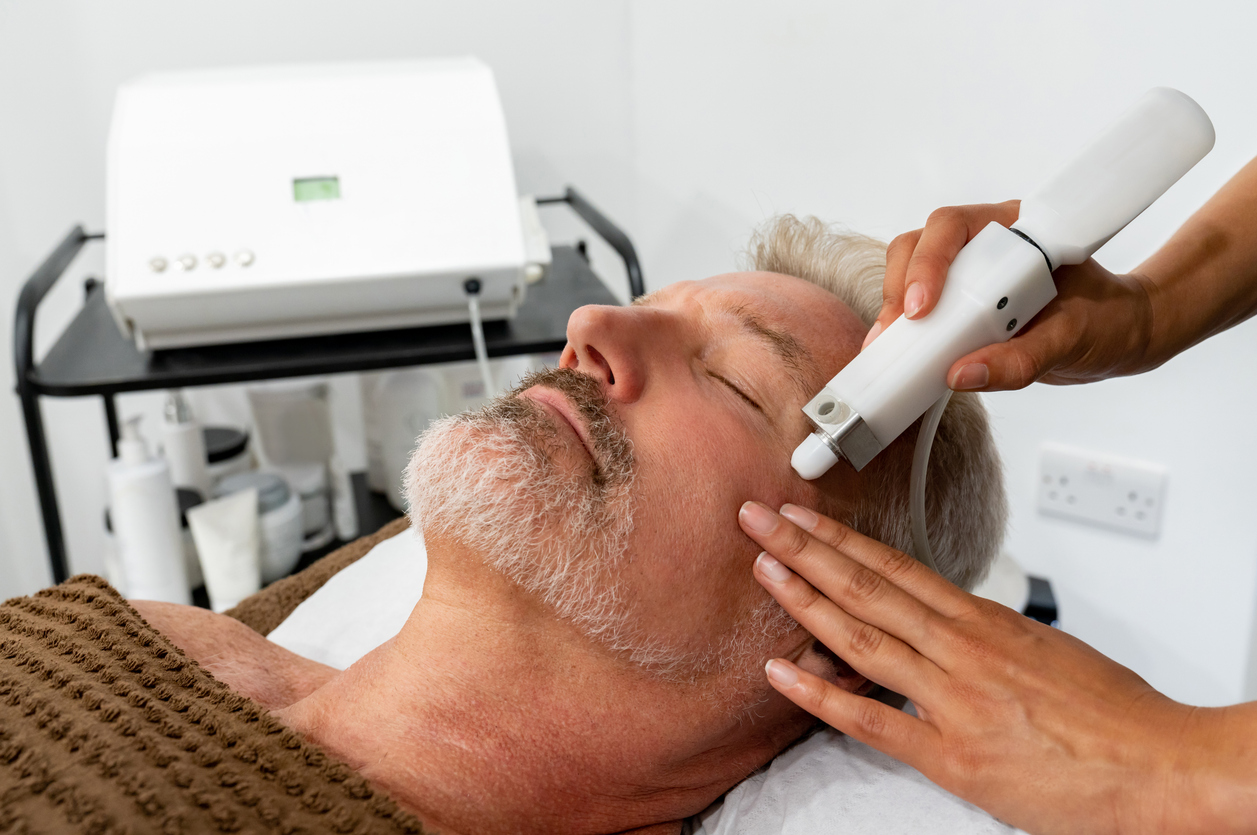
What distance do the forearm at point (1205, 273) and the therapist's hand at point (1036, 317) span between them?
3 cm

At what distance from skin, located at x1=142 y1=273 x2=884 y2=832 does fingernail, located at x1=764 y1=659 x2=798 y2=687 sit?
0.06m

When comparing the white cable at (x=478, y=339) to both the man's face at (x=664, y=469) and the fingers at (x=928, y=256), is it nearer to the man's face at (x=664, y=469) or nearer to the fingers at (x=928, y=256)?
the man's face at (x=664, y=469)

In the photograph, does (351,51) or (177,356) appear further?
(351,51)

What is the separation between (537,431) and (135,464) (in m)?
0.94

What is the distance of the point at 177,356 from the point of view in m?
1.46

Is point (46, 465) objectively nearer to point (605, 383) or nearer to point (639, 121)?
point (605, 383)

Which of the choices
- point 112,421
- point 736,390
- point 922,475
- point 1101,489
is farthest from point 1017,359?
point 112,421

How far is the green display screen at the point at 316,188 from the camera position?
56.9 inches

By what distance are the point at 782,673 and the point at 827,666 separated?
0.44 feet

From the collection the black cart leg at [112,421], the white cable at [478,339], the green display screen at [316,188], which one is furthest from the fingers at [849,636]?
the black cart leg at [112,421]

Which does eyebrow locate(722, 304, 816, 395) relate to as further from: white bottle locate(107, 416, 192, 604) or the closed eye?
white bottle locate(107, 416, 192, 604)

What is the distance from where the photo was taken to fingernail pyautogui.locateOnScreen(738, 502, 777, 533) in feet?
2.69

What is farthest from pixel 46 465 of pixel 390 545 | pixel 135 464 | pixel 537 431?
pixel 537 431

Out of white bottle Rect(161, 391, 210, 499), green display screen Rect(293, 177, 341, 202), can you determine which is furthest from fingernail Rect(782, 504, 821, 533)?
white bottle Rect(161, 391, 210, 499)
